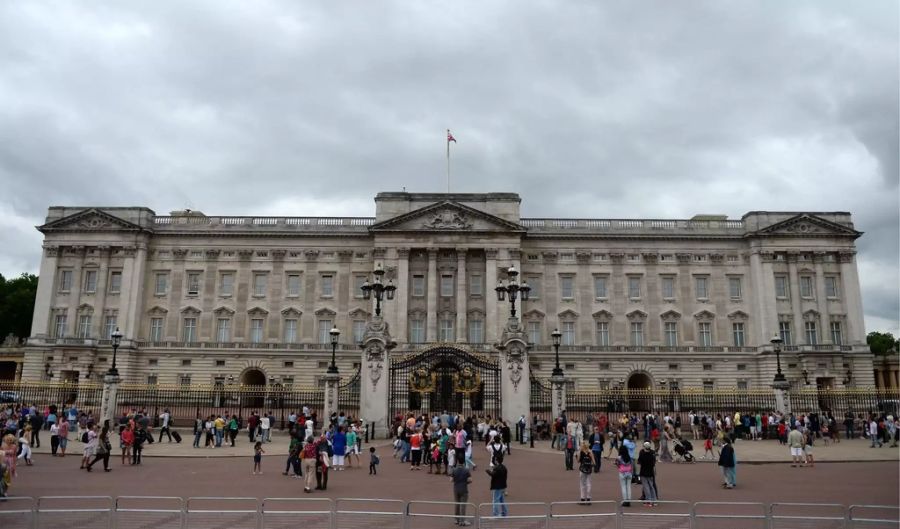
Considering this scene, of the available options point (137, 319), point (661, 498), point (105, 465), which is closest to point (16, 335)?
point (137, 319)

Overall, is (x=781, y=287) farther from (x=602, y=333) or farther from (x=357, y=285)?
(x=357, y=285)

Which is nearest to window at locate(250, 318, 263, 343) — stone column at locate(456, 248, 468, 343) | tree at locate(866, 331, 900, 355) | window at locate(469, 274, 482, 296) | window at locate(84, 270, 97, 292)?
window at locate(84, 270, 97, 292)

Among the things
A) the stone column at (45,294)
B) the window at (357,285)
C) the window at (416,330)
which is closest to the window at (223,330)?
the window at (357,285)

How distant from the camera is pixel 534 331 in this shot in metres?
59.5

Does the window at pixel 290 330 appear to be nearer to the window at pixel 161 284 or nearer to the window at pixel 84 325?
the window at pixel 161 284

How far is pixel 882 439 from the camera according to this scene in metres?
30.9

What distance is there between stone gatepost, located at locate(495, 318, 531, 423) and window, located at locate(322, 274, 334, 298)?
32595 mm

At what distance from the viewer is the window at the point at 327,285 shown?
2388 inches

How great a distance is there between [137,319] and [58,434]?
122 ft

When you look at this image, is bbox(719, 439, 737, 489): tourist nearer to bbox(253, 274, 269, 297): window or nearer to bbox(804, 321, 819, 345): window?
bbox(804, 321, 819, 345): window

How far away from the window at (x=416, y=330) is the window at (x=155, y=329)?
22703 mm

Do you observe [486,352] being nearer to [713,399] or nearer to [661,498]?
[713,399]

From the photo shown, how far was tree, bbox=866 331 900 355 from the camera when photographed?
107 metres

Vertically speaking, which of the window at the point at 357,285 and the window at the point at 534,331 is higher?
the window at the point at 357,285
